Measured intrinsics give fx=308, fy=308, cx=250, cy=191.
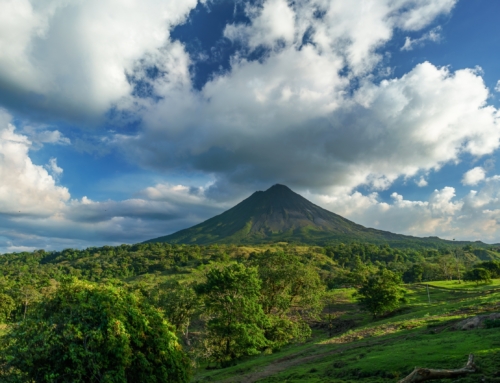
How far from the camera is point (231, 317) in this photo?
29031mm

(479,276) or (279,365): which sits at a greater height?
(479,276)

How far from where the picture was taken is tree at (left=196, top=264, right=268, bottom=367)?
28.2m

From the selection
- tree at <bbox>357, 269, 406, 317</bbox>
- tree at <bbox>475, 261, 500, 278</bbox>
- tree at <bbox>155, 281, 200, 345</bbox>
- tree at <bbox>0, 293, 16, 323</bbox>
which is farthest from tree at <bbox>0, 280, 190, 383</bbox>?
tree at <bbox>475, 261, 500, 278</bbox>

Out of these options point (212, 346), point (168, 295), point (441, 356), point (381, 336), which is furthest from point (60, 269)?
point (441, 356)

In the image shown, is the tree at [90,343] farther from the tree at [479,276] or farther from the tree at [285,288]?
the tree at [479,276]

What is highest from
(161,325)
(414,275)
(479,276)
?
(161,325)

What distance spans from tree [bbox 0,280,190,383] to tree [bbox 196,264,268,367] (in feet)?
39.4

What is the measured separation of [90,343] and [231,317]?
1737cm

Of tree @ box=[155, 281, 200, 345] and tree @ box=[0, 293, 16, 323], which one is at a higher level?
tree @ box=[155, 281, 200, 345]

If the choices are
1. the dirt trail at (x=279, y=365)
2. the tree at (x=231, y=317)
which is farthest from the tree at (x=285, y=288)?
the dirt trail at (x=279, y=365)

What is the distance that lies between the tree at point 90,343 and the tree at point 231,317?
12020mm

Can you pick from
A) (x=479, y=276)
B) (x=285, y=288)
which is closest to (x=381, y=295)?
(x=285, y=288)

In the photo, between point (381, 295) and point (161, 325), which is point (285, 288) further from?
point (161, 325)

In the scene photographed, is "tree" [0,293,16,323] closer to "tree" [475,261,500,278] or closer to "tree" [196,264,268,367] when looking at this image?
"tree" [196,264,268,367]
